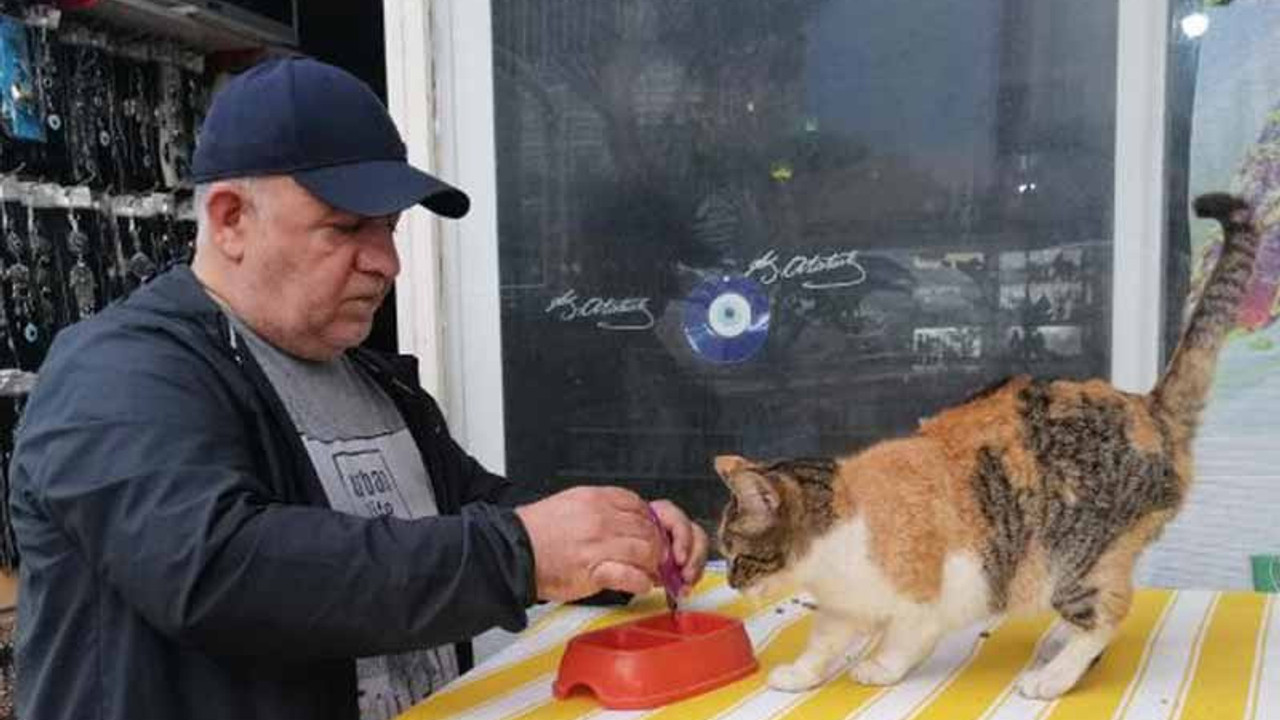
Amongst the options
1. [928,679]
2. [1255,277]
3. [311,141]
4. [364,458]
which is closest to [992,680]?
[928,679]

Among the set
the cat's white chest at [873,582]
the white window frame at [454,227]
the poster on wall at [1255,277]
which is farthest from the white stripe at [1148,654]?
the white window frame at [454,227]

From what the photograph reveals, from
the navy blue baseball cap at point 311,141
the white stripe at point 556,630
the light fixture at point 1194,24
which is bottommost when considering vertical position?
the white stripe at point 556,630

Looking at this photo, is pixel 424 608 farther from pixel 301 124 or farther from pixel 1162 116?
pixel 1162 116

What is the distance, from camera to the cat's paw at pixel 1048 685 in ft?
3.18

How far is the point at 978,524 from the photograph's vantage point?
0.99 meters

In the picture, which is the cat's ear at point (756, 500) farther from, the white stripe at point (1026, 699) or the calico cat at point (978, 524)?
the white stripe at point (1026, 699)

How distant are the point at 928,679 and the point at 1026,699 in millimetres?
93

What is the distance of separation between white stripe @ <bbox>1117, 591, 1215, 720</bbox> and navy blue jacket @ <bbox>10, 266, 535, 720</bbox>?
517 millimetres

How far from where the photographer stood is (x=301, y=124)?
3.28 ft

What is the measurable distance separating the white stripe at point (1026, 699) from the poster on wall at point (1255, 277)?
68cm

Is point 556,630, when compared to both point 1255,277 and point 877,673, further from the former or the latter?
point 1255,277

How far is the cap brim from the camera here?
3.27 ft

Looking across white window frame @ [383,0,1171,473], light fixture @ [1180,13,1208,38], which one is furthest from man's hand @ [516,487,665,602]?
light fixture @ [1180,13,1208,38]

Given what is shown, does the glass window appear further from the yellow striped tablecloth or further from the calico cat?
the calico cat
